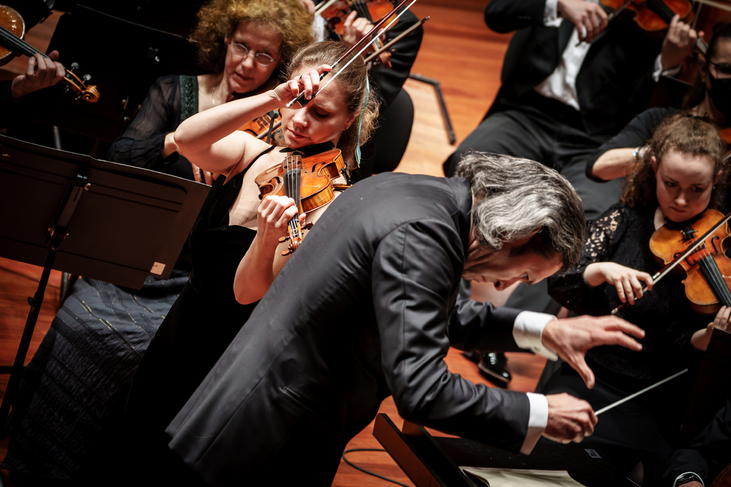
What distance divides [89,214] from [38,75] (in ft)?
2.21

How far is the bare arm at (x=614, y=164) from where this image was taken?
2473 mm

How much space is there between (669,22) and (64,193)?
2554mm

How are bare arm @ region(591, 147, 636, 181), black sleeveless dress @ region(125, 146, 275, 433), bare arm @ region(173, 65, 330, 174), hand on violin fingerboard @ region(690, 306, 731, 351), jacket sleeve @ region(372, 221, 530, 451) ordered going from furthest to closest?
A: bare arm @ region(591, 147, 636, 181) < hand on violin fingerboard @ region(690, 306, 731, 351) < black sleeveless dress @ region(125, 146, 275, 433) < bare arm @ region(173, 65, 330, 174) < jacket sleeve @ region(372, 221, 530, 451)

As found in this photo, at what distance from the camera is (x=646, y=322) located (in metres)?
2.25

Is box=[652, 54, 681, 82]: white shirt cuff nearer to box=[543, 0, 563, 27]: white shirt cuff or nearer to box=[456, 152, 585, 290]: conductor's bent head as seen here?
box=[543, 0, 563, 27]: white shirt cuff

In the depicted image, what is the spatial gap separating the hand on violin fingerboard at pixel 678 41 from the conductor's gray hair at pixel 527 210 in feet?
6.39

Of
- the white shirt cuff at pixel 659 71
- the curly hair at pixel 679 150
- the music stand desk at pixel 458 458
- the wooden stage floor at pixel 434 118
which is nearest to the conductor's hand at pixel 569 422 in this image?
the music stand desk at pixel 458 458

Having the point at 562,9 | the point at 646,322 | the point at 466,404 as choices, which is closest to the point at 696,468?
the point at 646,322

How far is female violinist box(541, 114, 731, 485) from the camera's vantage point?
216cm

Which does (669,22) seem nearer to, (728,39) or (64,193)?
(728,39)

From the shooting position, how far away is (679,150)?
216cm

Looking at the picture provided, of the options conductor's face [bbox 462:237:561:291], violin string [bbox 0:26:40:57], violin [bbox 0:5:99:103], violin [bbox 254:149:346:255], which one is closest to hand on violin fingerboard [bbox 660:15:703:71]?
violin [bbox 254:149:346:255]

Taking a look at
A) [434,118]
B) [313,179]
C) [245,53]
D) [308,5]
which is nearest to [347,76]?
[313,179]

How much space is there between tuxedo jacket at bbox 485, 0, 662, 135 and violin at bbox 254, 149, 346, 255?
1735 mm
